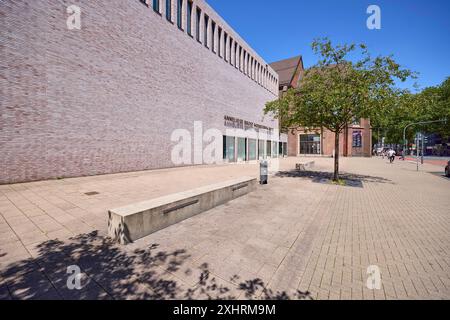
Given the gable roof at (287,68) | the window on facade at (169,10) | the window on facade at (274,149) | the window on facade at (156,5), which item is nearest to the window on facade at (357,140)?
the gable roof at (287,68)

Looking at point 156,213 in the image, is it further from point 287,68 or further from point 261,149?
point 287,68

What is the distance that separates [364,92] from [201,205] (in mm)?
9394

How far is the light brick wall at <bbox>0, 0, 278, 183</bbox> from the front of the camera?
9.09 meters

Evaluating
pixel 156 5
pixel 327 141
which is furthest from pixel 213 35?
pixel 327 141

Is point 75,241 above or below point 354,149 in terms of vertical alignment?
below

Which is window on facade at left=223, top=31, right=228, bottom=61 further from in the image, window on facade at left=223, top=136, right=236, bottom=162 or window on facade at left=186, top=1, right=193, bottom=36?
window on facade at left=223, top=136, right=236, bottom=162

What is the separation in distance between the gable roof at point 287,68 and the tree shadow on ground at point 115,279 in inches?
2000

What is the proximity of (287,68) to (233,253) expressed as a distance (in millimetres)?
58735

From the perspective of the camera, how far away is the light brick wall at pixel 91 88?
358 inches

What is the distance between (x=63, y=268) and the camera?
10.3ft

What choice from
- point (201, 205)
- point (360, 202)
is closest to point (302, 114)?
point (360, 202)

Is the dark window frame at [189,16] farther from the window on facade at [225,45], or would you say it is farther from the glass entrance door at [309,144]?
the glass entrance door at [309,144]
